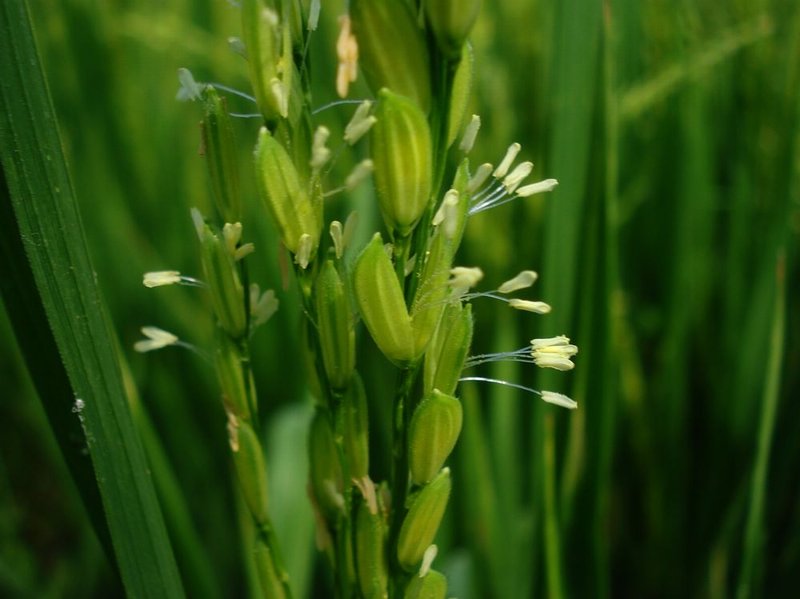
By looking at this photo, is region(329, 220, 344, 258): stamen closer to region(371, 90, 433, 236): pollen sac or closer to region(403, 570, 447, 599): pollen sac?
region(371, 90, 433, 236): pollen sac

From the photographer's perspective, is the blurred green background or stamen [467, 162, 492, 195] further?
the blurred green background

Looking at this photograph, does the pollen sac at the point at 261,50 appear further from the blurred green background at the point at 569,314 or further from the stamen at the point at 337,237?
the blurred green background at the point at 569,314

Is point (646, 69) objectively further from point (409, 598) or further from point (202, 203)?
point (409, 598)

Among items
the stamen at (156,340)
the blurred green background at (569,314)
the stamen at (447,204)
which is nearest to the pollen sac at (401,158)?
the stamen at (447,204)

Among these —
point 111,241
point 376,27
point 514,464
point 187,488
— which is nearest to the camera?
point 376,27

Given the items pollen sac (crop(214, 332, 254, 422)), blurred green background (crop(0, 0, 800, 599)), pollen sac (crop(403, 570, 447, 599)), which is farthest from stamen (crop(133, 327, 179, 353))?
blurred green background (crop(0, 0, 800, 599))

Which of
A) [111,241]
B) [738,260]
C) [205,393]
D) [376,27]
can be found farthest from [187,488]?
[376,27]
